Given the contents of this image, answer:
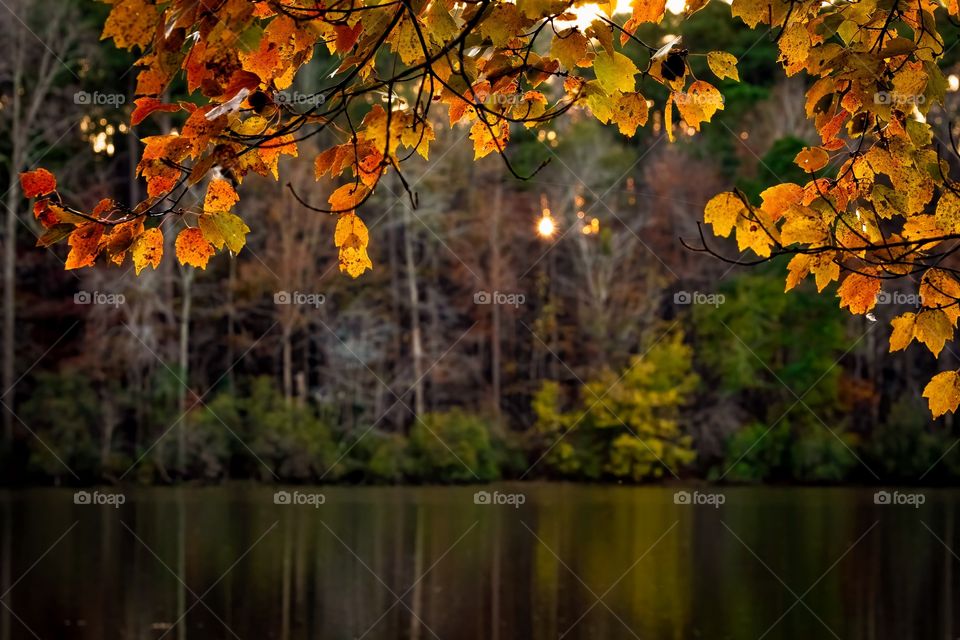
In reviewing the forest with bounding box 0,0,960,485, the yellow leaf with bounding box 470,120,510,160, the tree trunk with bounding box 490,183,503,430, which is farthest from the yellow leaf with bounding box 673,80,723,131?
the tree trunk with bounding box 490,183,503,430

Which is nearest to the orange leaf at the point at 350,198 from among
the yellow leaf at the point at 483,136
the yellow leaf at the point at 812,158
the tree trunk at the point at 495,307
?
the yellow leaf at the point at 483,136

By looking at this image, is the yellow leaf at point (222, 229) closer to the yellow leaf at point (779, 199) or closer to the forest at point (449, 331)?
the yellow leaf at point (779, 199)

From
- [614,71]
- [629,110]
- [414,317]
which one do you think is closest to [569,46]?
[614,71]

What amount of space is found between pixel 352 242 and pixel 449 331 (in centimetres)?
2383

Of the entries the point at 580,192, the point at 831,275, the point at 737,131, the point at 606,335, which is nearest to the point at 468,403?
the point at 606,335

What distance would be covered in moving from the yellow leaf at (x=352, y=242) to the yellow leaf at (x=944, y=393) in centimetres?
118

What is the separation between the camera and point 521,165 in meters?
26.5

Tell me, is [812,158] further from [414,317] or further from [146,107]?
[414,317]

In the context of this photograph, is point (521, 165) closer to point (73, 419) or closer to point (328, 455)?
point (328, 455)

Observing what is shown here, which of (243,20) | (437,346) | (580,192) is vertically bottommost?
(243,20)

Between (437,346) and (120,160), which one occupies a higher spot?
(120,160)

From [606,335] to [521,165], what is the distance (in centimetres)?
441

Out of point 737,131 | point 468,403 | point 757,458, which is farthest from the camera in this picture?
point 737,131

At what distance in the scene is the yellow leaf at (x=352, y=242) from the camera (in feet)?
7.25
